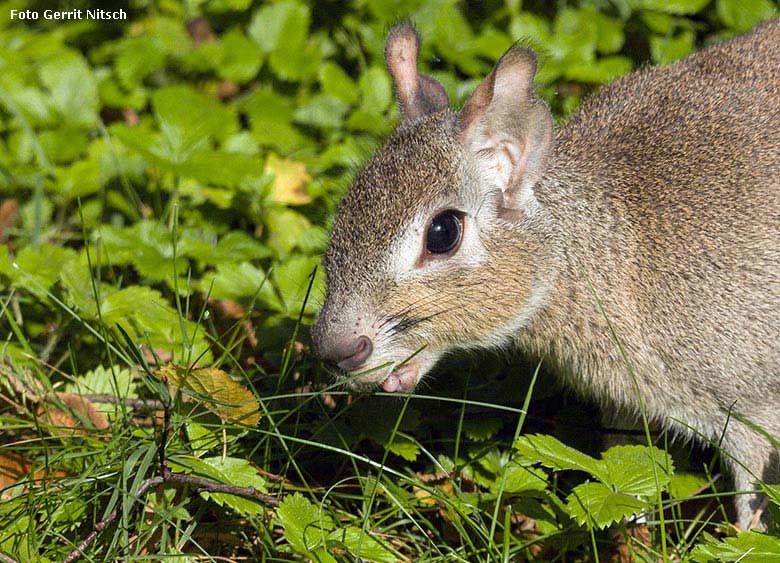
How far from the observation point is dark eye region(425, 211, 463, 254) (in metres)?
2.60

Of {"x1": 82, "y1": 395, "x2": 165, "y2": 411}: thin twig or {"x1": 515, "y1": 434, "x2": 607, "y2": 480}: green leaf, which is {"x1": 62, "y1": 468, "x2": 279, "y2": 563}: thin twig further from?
{"x1": 515, "y1": 434, "x2": 607, "y2": 480}: green leaf

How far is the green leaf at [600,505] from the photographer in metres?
2.32

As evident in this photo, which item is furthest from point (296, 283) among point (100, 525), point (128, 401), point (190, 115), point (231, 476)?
point (190, 115)

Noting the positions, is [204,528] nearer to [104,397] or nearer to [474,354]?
[104,397]

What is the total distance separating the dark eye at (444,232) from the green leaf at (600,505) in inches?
28.4

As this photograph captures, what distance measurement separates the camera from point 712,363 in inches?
109

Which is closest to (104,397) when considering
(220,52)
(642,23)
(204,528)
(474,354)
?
(204,528)

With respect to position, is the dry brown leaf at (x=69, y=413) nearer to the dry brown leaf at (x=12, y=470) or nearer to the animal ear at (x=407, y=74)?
the dry brown leaf at (x=12, y=470)

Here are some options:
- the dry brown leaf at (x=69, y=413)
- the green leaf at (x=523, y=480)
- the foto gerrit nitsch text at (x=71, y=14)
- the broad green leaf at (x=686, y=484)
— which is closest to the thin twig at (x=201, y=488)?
the dry brown leaf at (x=69, y=413)

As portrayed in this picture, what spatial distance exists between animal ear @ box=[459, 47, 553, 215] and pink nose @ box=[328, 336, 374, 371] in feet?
1.94

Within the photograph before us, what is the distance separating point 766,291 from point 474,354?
867 mm

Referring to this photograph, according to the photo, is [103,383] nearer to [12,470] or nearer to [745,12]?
[12,470]

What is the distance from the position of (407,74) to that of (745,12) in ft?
7.24

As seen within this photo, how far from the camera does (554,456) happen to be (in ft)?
8.21
